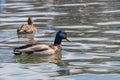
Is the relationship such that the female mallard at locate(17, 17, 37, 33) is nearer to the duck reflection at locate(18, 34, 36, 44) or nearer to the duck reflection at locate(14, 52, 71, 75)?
the duck reflection at locate(18, 34, 36, 44)

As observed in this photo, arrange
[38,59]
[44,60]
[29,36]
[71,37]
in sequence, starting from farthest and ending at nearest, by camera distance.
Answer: [29,36], [71,37], [38,59], [44,60]

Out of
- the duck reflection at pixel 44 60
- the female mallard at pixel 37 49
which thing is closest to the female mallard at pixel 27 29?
the female mallard at pixel 37 49

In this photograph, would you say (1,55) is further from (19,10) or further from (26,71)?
(19,10)

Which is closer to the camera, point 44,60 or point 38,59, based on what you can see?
point 44,60

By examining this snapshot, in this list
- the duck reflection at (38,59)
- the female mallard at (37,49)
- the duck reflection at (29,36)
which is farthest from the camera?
the duck reflection at (29,36)

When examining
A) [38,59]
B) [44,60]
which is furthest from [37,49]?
[44,60]

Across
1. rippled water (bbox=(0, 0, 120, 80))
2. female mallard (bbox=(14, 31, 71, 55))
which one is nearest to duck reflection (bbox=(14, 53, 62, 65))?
rippled water (bbox=(0, 0, 120, 80))

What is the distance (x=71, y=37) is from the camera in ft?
85.5

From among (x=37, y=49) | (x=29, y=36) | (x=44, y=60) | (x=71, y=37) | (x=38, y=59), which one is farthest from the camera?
(x=29, y=36)

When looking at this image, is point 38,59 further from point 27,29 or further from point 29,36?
point 27,29

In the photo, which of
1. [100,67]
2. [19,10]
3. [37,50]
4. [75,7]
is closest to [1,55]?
[37,50]

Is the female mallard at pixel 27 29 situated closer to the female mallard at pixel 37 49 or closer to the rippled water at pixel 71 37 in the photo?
the rippled water at pixel 71 37

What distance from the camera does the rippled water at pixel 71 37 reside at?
60.0 feet

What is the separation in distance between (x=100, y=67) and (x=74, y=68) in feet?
2.79
